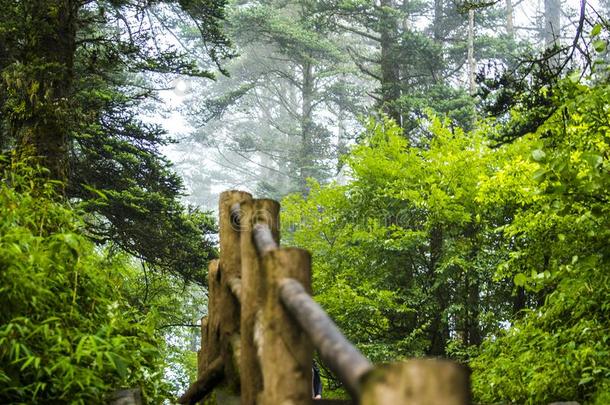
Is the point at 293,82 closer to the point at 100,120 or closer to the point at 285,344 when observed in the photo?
the point at 100,120

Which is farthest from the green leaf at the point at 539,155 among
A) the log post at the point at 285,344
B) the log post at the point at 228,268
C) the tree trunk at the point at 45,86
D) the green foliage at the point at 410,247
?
the green foliage at the point at 410,247

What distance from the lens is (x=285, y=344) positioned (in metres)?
2.68

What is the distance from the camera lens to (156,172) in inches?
470

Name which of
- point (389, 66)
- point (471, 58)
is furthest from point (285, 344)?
point (471, 58)

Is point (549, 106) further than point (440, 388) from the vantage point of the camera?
Yes

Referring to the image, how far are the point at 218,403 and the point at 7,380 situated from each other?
1.28 metres

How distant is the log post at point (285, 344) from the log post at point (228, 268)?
1.73 meters

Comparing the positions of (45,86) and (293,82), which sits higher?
(293,82)

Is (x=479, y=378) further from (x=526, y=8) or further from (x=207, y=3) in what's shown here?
(x=526, y=8)

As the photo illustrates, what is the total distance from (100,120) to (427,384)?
1112 centimetres

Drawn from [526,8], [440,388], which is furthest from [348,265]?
[526,8]

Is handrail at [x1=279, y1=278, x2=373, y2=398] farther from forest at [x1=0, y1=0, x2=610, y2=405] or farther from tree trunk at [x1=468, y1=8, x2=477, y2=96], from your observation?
tree trunk at [x1=468, y1=8, x2=477, y2=96]

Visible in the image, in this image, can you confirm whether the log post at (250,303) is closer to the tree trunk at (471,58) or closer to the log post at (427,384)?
the log post at (427,384)

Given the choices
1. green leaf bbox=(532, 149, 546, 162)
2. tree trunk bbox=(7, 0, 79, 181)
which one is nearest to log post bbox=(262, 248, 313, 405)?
green leaf bbox=(532, 149, 546, 162)
